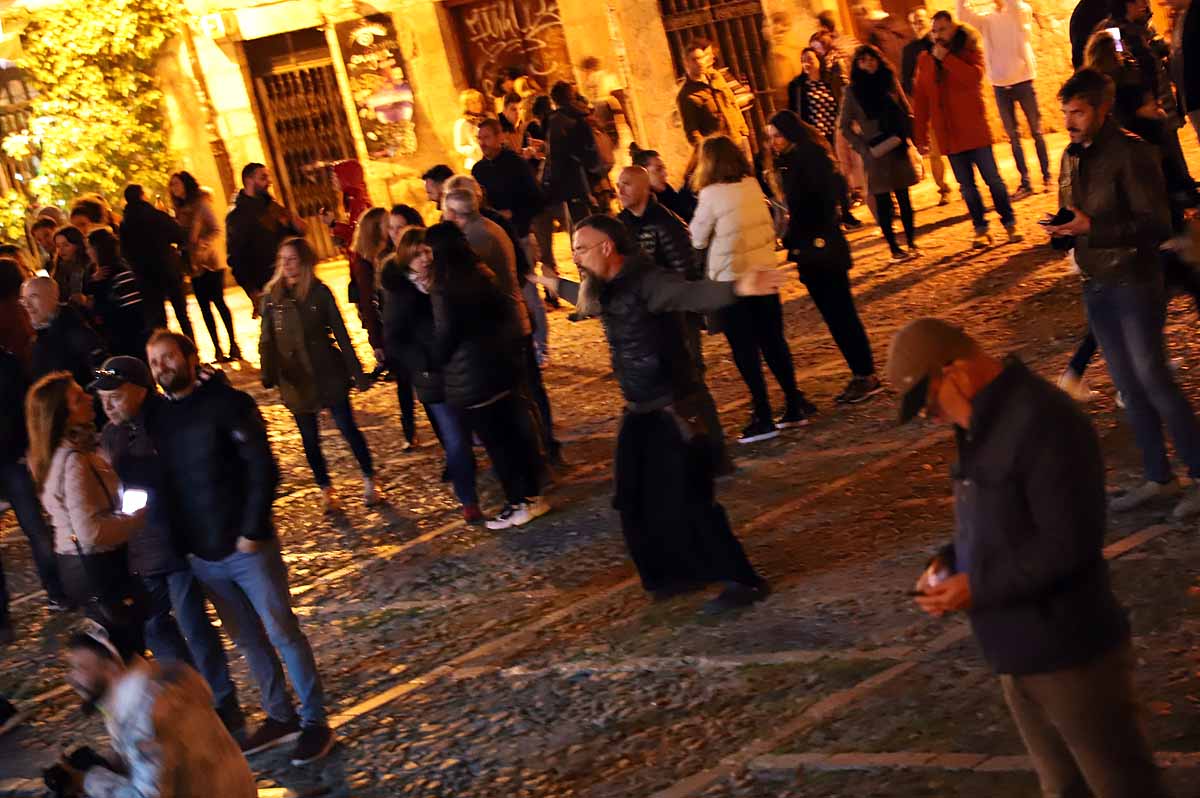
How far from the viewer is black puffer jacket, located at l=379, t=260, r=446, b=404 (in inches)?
381

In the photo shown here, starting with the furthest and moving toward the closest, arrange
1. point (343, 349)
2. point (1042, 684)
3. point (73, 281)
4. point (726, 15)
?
1. point (726, 15)
2. point (73, 281)
3. point (343, 349)
4. point (1042, 684)

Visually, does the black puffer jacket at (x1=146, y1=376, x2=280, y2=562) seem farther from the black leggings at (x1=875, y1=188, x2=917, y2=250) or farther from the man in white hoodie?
the man in white hoodie

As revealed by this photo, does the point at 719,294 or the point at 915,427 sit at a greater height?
the point at 719,294

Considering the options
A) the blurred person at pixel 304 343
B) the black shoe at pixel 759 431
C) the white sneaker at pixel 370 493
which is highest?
the blurred person at pixel 304 343

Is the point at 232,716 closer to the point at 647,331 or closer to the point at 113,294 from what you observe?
the point at 647,331

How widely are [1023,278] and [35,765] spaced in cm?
749

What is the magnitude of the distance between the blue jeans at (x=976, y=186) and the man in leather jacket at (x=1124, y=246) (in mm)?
6576

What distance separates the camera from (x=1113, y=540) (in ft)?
23.2

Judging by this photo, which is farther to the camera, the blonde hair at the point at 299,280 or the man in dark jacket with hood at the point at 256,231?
the man in dark jacket with hood at the point at 256,231

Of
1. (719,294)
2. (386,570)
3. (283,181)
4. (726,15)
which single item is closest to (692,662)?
Result: (719,294)

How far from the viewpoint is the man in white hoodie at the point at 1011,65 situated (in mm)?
15930

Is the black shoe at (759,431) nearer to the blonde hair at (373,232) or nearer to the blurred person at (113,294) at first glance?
the blonde hair at (373,232)

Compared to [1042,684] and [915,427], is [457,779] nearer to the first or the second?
[1042,684]

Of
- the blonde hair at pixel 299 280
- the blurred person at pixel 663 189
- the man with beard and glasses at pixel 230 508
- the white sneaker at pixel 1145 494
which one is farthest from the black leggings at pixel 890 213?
the man with beard and glasses at pixel 230 508
